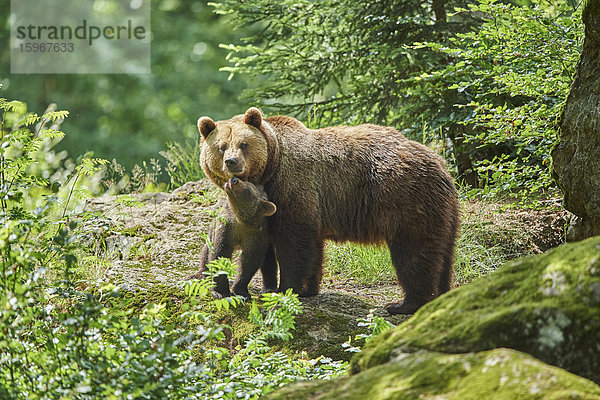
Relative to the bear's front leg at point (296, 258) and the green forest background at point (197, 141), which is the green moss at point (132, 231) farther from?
the bear's front leg at point (296, 258)

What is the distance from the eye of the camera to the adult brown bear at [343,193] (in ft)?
17.4

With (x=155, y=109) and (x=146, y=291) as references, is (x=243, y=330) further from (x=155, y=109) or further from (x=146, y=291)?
(x=155, y=109)

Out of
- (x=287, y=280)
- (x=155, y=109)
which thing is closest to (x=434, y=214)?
(x=287, y=280)

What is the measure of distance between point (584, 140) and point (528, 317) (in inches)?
102

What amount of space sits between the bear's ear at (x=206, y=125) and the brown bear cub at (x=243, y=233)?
75 cm

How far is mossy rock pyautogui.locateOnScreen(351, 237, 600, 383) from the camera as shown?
197 cm

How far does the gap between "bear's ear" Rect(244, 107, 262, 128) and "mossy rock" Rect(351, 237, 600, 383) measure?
11.3 feet

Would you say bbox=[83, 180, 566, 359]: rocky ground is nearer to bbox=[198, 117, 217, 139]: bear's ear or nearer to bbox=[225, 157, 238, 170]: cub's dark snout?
bbox=[225, 157, 238, 170]: cub's dark snout

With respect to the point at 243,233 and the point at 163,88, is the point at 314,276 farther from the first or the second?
the point at 163,88

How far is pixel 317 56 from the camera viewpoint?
353 inches

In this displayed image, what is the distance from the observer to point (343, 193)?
18.5 ft

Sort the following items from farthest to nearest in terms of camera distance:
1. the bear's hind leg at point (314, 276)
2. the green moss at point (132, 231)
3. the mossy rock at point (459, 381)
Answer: the green moss at point (132, 231) → the bear's hind leg at point (314, 276) → the mossy rock at point (459, 381)

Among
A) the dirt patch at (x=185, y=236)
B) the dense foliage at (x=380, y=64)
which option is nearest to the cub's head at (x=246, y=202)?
the dirt patch at (x=185, y=236)

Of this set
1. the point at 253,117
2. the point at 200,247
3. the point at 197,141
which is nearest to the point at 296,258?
the point at 253,117
